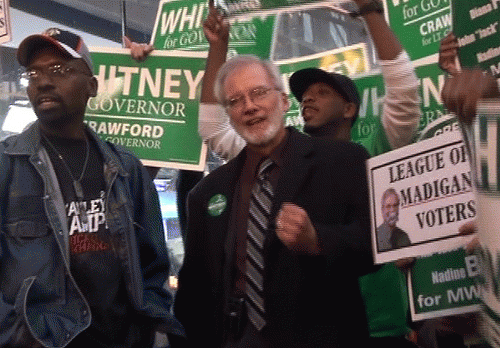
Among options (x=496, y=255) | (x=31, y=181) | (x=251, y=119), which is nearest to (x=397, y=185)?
(x=251, y=119)

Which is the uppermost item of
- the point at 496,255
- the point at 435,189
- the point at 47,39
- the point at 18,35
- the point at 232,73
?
the point at 18,35

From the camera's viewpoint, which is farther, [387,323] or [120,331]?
[387,323]

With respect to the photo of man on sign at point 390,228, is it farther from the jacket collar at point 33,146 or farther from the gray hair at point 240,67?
the jacket collar at point 33,146

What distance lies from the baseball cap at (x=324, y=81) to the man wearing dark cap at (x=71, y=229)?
74 cm

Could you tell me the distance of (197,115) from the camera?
9.43 feet

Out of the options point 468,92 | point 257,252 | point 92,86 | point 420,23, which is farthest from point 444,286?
point 92,86

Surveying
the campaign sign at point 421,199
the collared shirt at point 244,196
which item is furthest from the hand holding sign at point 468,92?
the collared shirt at point 244,196

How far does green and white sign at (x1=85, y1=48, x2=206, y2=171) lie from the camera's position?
2.87m

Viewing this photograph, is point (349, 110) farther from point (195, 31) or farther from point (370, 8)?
point (195, 31)

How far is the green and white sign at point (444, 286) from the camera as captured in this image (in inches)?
74.4

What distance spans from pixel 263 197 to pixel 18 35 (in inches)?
188

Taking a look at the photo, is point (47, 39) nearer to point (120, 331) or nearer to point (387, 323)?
point (120, 331)

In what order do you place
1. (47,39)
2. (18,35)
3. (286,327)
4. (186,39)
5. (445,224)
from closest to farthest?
(445,224) → (286,327) → (47,39) → (186,39) → (18,35)

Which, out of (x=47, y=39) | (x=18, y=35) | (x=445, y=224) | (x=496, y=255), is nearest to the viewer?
(x=496, y=255)
